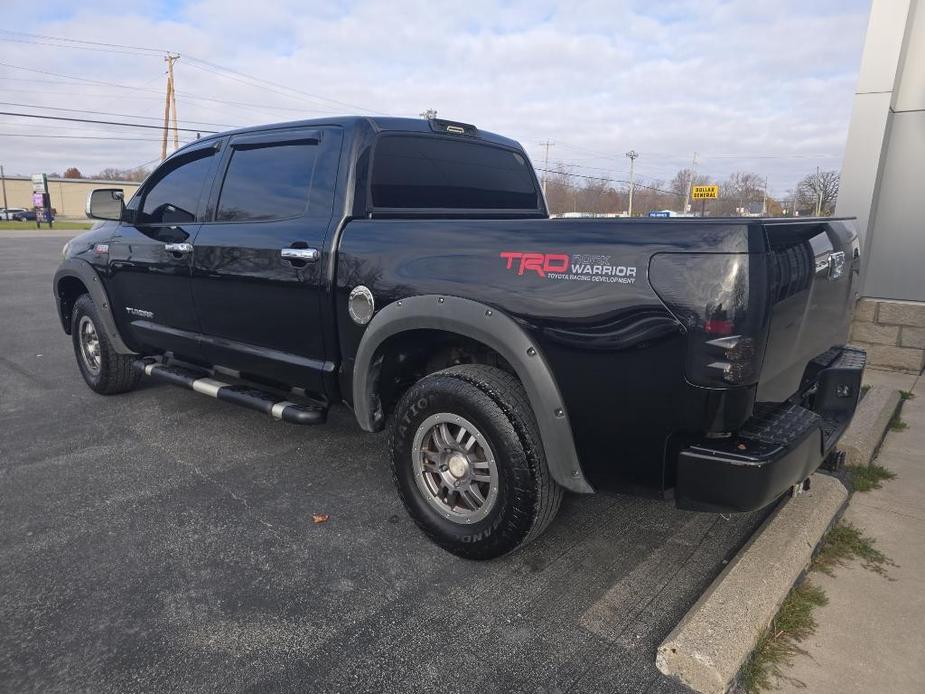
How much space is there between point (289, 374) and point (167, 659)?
1.61 m

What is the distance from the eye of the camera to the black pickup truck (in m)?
2.15

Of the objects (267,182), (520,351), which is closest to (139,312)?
(267,182)

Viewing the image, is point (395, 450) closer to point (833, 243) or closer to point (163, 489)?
point (163, 489)

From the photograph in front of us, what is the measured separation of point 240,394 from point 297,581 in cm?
143

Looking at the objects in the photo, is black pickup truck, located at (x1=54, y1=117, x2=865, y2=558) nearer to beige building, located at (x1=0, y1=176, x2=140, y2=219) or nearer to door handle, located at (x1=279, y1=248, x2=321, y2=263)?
door handle, located at (x1=279, y1=248, x2=321, y2=263)

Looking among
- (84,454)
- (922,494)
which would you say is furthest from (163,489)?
(922,494)

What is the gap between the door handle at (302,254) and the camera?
322cm

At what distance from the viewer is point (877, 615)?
2529 millimetres

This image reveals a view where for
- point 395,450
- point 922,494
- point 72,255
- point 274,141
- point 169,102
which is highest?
point 169,102

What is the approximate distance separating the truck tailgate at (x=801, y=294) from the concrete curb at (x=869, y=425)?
123 centimetres

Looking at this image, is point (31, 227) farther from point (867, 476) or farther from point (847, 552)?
point (847, 552)

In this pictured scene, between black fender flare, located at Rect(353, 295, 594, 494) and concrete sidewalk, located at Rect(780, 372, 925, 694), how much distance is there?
0.98 m

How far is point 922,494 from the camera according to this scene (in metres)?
3.54

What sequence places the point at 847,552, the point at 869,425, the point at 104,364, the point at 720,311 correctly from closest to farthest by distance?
the point at 720,311 < the point at 847,552 < the point at 869,425 < the point at 104,364
